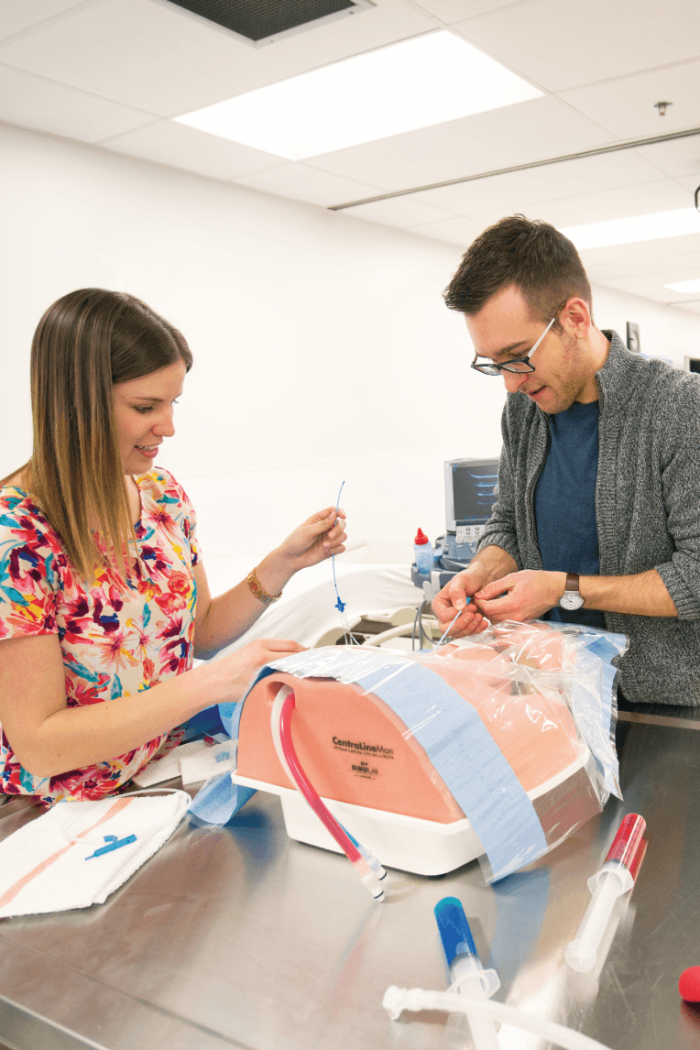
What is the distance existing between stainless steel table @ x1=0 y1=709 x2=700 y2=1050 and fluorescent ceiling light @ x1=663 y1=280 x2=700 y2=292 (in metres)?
8.19

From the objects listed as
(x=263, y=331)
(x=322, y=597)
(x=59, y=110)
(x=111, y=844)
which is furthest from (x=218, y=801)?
(x=263, y=331)

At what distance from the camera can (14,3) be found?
2328 mm

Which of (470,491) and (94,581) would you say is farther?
(470,491)

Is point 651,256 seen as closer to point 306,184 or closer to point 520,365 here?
point 306,184

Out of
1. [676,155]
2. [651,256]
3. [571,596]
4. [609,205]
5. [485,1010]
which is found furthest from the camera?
[651,256]

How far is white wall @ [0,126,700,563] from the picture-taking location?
3510mm

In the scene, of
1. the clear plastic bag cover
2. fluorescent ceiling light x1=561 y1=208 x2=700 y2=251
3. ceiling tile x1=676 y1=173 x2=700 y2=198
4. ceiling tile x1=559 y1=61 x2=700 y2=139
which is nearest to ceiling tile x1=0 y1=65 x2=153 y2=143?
ceiling tile x1=559 y1=61 x2=700 y2=139

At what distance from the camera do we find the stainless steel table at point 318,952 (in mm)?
715

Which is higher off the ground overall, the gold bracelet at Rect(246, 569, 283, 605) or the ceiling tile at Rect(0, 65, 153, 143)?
the ceiling tile at Rect(0, 65, 153, 143)

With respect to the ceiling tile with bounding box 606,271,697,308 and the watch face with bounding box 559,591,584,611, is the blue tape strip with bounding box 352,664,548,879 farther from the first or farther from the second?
the ceiling tile with bounding box 606,271,697,308

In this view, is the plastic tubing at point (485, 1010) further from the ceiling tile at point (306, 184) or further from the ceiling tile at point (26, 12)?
the ceiling tile at point (306, 184)

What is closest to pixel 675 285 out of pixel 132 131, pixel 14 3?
pixel 132 131

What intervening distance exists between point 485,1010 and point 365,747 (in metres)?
0.29

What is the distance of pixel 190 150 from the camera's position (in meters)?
3.77
